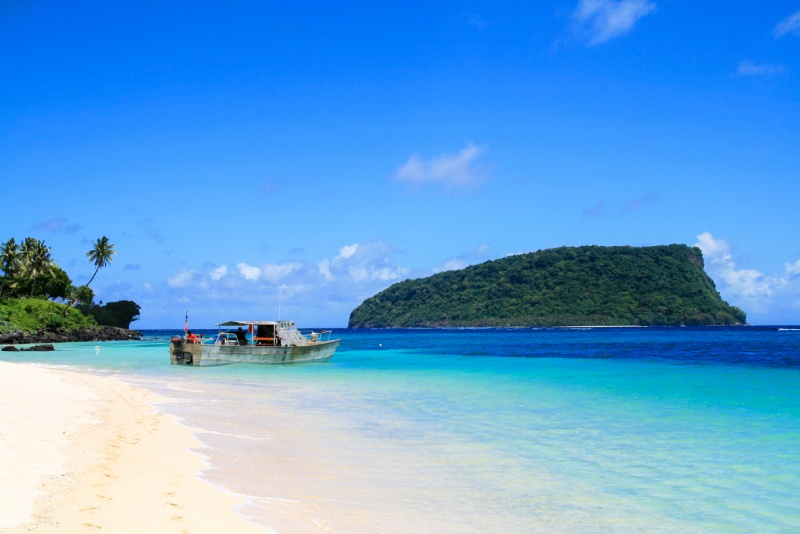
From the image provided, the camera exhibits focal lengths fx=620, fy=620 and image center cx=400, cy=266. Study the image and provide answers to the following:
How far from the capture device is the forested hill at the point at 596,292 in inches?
5989

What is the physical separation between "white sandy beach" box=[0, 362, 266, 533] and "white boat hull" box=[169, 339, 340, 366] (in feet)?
69.1

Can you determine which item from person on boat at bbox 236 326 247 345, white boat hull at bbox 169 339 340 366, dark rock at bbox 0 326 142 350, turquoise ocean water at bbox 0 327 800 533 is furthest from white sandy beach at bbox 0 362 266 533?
dark rock at bbox 0 326 142 350

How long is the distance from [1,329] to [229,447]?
2548 inches

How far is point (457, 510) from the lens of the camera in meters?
7.69

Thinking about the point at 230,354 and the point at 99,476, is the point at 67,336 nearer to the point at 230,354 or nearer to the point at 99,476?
the point at 230,354

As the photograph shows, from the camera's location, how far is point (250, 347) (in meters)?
35.4

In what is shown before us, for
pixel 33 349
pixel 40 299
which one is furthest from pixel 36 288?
pixel 33 349

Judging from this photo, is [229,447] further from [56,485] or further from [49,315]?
[49,315]

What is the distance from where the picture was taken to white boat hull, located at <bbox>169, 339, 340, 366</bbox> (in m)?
34.4

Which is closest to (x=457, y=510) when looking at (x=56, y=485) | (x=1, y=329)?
(x=56, y=485)

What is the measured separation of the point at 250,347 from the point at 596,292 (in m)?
136

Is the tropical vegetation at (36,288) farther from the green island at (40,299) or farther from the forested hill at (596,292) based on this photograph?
the forested hill at (596,292)

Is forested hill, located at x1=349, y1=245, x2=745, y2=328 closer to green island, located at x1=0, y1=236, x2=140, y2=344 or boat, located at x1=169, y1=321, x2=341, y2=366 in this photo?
green island, located at x1=0, y1=236, x2=140, y2=344

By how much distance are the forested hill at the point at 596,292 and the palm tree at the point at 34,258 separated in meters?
109
